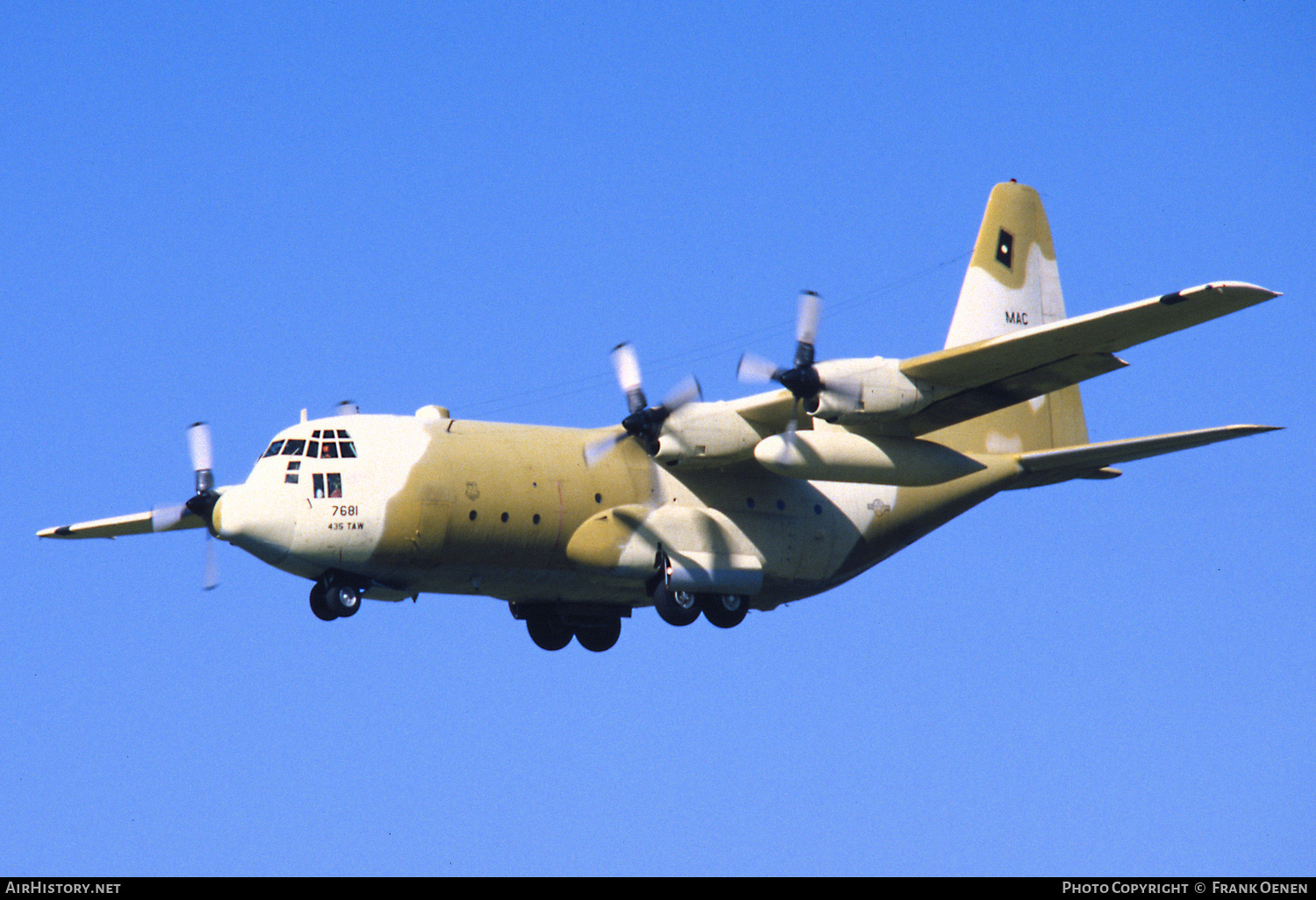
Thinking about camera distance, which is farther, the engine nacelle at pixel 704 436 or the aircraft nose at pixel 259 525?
the engine nacelle at pixel 704 436

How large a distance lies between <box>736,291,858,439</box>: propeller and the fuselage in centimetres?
188

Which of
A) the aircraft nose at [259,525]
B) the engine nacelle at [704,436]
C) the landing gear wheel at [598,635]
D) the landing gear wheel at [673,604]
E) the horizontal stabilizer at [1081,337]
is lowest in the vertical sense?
the landing gear wheel at [673,604]

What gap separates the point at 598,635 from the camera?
2573 cm

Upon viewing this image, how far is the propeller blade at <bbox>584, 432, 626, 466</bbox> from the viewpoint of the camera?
24.2 m

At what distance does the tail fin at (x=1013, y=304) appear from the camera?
27391mm

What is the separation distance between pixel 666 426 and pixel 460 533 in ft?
11.9

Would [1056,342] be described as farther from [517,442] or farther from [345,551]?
[345,551]

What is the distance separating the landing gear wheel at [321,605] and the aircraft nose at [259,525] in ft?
2.58

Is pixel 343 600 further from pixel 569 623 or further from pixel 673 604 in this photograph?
pixel 673 604

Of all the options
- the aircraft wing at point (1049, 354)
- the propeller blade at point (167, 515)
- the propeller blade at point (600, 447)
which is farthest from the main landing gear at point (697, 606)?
the propeller blade at point (167, 515)

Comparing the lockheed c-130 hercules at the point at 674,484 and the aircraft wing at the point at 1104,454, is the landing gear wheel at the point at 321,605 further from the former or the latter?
the aircraft wing at the point at 1104,454

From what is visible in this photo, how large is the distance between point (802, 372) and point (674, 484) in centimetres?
322

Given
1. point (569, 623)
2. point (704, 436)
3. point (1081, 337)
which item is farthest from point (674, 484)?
point (1081, 337)
